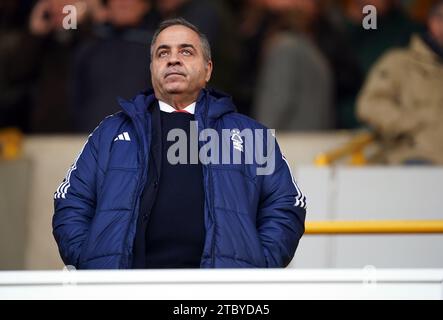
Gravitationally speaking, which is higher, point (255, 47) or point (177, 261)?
point (255, 47)

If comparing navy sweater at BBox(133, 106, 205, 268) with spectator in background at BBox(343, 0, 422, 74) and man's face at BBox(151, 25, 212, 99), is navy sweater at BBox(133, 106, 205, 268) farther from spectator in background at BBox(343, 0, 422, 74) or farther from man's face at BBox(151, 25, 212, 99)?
spectator in background at BBox(343, 0, 422, 74)

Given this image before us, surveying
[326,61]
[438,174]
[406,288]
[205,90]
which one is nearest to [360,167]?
[438,174]

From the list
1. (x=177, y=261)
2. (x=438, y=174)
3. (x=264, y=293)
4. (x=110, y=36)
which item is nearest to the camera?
(x=264, y=293)

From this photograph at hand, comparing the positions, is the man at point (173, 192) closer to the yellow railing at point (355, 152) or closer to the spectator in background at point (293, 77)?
the yellow railing at point (355, 152)

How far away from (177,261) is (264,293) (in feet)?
1.77

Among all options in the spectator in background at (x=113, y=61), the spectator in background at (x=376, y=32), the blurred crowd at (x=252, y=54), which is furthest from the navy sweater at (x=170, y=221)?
the spectator in background at (x=376, y=32)

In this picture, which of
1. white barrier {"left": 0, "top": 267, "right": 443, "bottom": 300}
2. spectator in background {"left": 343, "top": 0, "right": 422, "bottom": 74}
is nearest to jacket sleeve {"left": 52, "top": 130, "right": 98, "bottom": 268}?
white barrier {"left": 0, "top": 267, "right": 443, "bottom": 300}

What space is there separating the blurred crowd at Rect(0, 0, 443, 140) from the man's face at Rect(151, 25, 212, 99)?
414 cm

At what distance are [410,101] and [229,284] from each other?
441cm

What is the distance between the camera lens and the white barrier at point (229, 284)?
18.7ft

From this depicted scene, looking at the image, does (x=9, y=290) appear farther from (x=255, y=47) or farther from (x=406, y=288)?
(x=255, y=47)

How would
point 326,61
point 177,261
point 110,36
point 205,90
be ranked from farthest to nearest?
point 326,61
point 110,36
point 205,90
point 177,261

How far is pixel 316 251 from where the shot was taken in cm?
972

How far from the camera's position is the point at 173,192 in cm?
624
